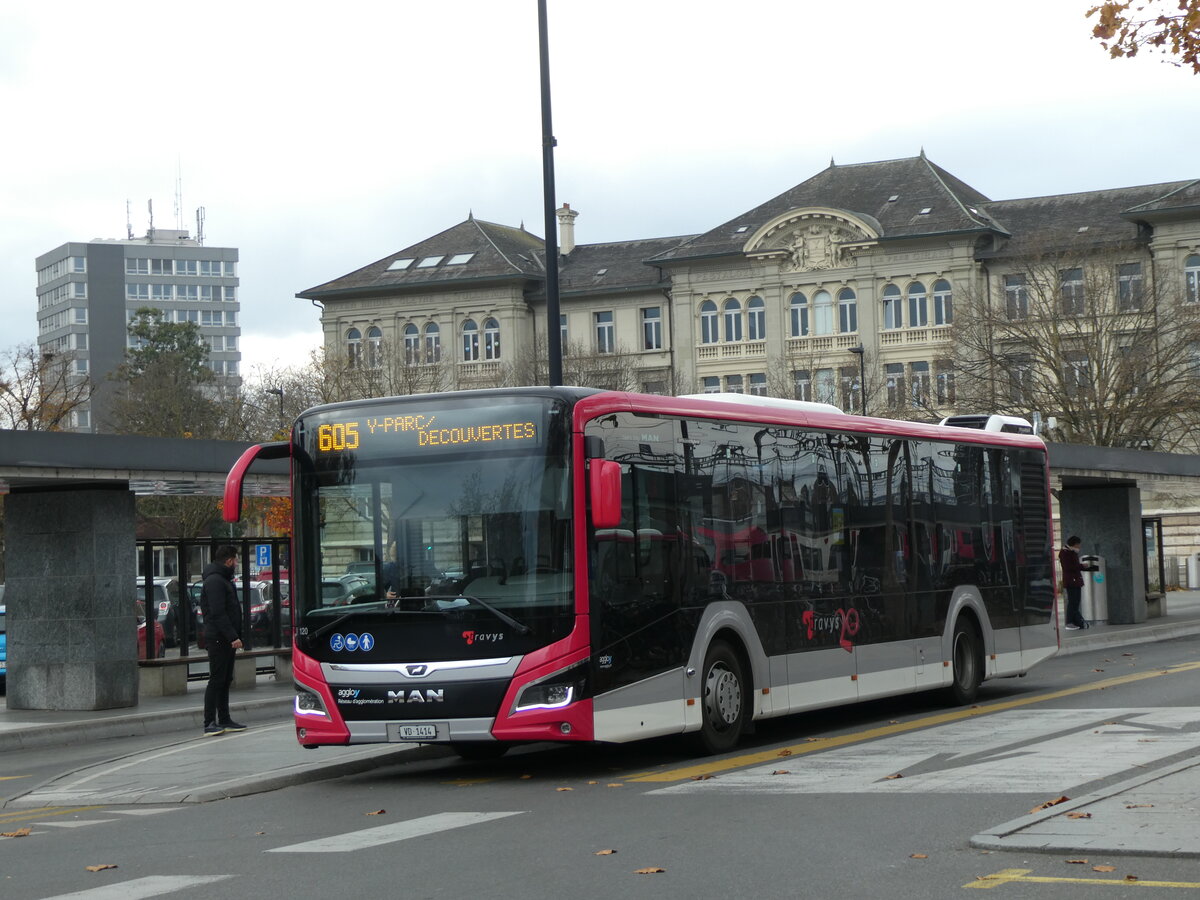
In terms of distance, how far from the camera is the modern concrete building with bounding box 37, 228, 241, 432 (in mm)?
176375

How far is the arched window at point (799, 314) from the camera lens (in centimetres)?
8369

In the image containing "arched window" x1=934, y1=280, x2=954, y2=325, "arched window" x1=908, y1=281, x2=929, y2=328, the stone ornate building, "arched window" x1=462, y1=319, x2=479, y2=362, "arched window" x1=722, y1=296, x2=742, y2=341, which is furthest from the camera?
"arched window" x1=462, y1=319, x2=479, y2=362

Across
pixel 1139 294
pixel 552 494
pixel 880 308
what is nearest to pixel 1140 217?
pixel 880 308

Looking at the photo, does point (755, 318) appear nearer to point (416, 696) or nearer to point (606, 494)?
point (416, 696)

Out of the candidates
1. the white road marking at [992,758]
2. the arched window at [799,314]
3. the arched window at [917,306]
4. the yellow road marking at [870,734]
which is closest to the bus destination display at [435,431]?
the yellow road marking at [870,734]

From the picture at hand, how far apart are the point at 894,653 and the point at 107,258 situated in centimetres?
16926

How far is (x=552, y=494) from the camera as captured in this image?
42.0ft

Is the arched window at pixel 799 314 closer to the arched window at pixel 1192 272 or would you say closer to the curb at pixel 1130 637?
the arched window at pixel 1192 272

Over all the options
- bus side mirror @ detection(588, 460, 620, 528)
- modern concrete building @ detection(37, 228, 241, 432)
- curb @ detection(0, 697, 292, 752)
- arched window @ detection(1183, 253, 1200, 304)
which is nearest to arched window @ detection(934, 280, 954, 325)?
arched window @ detection(1183, 253, 1200, 304)

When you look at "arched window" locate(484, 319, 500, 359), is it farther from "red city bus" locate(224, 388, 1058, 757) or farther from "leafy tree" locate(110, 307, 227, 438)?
"red city bus" locate(224, 388, 1058, 757)

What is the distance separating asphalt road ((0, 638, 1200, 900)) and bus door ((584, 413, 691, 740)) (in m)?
0.52

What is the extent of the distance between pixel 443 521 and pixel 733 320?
73205mm

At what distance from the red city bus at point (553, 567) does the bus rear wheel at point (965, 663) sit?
290 centimetres

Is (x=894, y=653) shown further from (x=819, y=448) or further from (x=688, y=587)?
(x=688, y=587)
